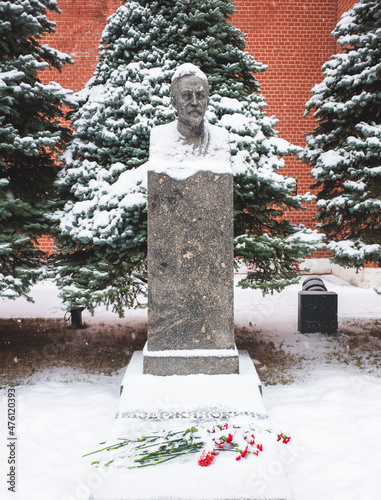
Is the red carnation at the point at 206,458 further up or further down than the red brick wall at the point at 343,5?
further down

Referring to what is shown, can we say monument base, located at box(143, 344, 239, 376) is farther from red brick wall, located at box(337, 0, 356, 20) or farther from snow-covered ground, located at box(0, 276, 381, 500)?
red brick wall, located at box(337, 0, 356, 20)

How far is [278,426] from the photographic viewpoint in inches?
148

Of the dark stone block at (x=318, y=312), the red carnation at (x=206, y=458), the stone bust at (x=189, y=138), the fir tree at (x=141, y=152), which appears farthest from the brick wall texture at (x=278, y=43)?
the red carnation at (x=206, y=458)

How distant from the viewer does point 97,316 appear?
8508 millimetres

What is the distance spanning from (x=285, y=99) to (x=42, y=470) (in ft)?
33.0

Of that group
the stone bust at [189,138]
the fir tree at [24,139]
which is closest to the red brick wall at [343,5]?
the fir tree at [24,139]

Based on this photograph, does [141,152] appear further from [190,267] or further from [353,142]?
[353,142]

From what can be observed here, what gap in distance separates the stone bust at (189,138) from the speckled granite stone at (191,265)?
9cm

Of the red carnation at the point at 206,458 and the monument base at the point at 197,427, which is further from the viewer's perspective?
the red carnation at the point at 206,458

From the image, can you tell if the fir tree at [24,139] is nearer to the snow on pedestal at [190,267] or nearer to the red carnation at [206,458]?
the snow on pedestal at [190,267]

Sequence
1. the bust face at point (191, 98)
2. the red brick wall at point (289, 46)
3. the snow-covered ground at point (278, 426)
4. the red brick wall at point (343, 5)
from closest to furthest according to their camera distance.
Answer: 1. the snow-covered ground at point (278, 426)
2. the bust face at point (191, 98)
3. the red brick wall at point (343, 5)
4. the red brick wall at point (289, 46)

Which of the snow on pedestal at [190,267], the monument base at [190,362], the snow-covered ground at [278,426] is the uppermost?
the snow on pedestal at [190,267]

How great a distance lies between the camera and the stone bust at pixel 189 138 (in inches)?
138

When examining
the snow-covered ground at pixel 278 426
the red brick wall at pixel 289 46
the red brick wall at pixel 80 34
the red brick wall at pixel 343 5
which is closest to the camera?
the snow-covered ground at pixel 278 426
